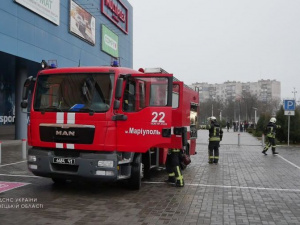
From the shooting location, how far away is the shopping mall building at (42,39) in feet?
66.4

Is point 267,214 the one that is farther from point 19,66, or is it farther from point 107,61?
point 107,61

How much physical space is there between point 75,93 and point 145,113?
5.06ft

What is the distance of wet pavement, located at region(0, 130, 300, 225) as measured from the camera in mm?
5383

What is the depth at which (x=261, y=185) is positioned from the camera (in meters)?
8.31

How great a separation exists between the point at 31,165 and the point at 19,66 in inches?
714

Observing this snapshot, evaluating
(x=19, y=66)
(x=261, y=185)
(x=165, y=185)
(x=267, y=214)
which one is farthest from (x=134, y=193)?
(x=19, y=66)

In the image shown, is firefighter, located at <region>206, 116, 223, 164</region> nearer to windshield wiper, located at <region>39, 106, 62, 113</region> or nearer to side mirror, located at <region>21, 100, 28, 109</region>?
windshield wiper, located at <region>39, 106, 62, 113</region>

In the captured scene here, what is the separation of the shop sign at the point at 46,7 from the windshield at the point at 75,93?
15255 millimetres

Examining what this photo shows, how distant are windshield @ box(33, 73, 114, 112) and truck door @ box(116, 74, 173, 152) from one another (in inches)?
16.1

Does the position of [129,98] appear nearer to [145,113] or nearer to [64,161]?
[145,113]

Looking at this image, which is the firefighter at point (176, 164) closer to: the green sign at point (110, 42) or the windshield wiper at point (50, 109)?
the windshield wiper at point (50, 109)

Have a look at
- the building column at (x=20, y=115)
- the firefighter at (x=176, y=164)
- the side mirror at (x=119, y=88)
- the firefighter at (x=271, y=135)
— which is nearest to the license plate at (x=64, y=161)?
the side mirror at (x=119, y=88)

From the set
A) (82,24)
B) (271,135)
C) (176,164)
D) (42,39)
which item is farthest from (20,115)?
(176,164)

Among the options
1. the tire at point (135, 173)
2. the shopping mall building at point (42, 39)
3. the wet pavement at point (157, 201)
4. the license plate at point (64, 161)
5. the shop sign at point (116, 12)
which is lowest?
the wet pavement at point (157, 201)
